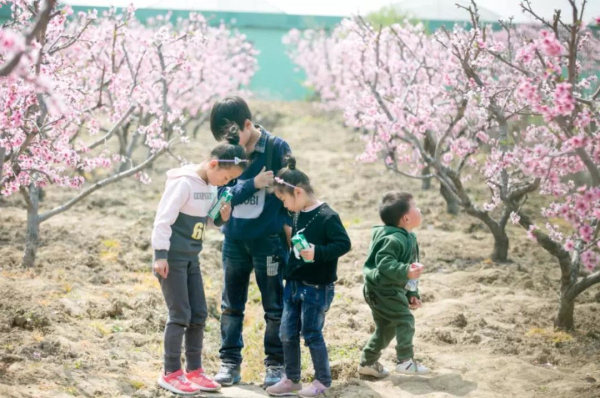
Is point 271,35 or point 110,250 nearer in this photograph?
point 110,250

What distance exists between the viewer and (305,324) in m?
4.26

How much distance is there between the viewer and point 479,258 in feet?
27.3

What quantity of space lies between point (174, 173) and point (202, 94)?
1322 centimetres

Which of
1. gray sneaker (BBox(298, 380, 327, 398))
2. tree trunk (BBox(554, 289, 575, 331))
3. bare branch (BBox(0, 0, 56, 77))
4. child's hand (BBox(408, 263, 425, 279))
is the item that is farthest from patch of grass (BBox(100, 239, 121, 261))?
bare branch (BBox(0, 0, 56, 77))

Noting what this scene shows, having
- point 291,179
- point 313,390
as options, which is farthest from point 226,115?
point 313,390

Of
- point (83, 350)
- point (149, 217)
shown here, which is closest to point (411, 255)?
point (83, 350)

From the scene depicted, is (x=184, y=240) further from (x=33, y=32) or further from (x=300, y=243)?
(x=33, y=32)

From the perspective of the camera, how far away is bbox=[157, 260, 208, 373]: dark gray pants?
169 inches

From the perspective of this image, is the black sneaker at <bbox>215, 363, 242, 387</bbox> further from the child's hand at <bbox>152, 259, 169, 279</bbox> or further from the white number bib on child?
the white number bib on child

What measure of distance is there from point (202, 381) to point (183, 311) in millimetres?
448

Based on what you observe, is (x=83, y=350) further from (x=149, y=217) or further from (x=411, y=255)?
(x=149, y=217)

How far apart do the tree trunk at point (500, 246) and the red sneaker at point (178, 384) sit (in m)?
4.67

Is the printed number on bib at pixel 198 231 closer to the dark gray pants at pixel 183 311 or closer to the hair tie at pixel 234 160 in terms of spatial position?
the dark gray pants at pixel 183 311

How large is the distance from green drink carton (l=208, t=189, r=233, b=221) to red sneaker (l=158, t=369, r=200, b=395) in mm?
944
